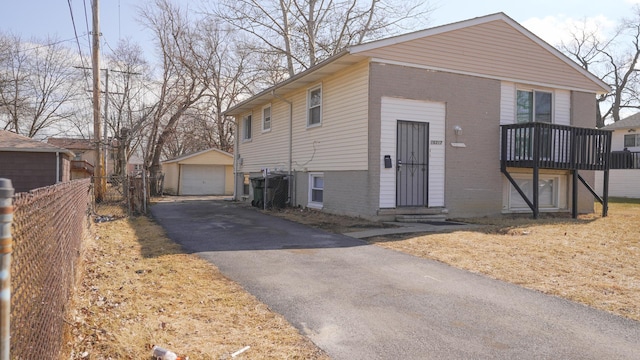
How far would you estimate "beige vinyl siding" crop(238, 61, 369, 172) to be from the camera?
1196 centimetres

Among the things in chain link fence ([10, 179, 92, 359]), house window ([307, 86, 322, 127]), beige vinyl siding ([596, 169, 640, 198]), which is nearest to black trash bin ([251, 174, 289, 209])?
house window ([307, 86, 322, 127])

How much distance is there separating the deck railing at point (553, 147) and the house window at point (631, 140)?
15.4 metres

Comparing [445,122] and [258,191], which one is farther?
[258,191]

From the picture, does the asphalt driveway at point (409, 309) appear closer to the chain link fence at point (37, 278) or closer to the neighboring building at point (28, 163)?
the chain link fence at point (37, 278)

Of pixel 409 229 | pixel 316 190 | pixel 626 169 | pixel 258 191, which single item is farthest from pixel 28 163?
pixel 626 169

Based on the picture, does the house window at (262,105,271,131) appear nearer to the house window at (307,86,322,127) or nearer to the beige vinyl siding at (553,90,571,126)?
the house window at (307,86,322,127)

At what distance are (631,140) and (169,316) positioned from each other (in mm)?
29009

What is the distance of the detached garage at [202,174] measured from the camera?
28531 mm

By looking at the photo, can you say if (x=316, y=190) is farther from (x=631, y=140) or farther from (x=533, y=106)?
(x=631, y=140)

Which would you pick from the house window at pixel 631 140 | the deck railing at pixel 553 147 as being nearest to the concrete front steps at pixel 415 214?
the deck railing at pixel 553 147


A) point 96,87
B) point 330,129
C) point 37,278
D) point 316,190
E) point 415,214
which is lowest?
point 415,214

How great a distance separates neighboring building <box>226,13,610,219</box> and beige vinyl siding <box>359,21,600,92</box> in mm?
29

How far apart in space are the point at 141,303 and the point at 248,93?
30.4 metres

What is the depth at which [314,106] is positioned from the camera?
572 inches
